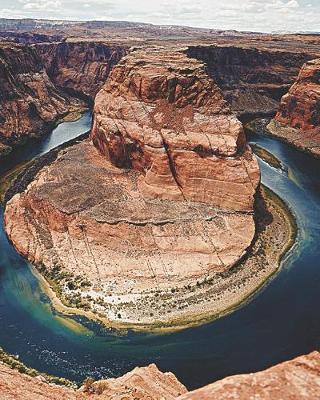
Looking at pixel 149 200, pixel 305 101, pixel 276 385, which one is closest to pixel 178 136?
pixel 149 200

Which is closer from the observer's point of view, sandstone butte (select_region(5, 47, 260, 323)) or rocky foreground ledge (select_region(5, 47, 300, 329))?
rocky foreground ledge (select_region(5, 47, 300, 329))

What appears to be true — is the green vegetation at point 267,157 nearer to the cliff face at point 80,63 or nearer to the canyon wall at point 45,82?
the canyon wall at point 45,82

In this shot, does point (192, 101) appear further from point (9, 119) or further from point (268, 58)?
point (268, 58)

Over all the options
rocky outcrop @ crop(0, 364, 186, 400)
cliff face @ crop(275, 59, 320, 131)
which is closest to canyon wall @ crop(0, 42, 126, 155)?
cliff face @ crop(275, 59, 320, 131)

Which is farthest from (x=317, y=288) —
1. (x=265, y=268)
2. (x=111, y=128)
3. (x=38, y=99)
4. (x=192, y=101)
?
(x=38, y=99)

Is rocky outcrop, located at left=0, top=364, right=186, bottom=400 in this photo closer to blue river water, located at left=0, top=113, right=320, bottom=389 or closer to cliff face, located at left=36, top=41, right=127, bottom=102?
blue river water, located at left=0, top=113, right=320, bottom=389

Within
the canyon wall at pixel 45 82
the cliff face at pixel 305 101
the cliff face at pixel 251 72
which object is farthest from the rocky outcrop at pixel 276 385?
the cliff face at pixel 251 72
